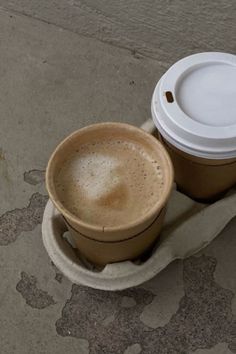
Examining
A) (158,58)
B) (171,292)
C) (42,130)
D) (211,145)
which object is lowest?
(171,292)

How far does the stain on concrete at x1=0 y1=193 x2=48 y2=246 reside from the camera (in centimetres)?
141

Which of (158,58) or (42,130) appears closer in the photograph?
(42,130)

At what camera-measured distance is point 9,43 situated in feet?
5.82

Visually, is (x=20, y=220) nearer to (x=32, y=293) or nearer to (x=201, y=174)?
(x=32, y=293)

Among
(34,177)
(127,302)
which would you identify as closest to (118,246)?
(127,302)

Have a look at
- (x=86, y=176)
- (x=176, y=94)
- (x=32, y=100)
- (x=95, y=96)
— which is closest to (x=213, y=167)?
(x=176, y=94)

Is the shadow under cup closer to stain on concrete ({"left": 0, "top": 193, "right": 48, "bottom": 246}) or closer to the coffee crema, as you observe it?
the coffee crema

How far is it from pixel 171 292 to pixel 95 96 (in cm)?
63

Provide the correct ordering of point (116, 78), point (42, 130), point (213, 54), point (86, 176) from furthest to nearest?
point (116, 78) < point (42, 130) < point (213, 54) < point (86, 176)

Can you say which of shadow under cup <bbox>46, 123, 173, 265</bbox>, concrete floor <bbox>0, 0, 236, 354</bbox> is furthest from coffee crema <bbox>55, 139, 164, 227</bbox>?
concrete floor <bbox>0, 0, 236, 354</bbox>

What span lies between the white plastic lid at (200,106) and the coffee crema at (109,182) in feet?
0.29

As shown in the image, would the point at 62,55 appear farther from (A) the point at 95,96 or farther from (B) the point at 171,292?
(B) the point at 171,292

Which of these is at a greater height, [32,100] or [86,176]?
[86,176]

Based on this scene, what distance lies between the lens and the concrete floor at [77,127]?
1.28 m
